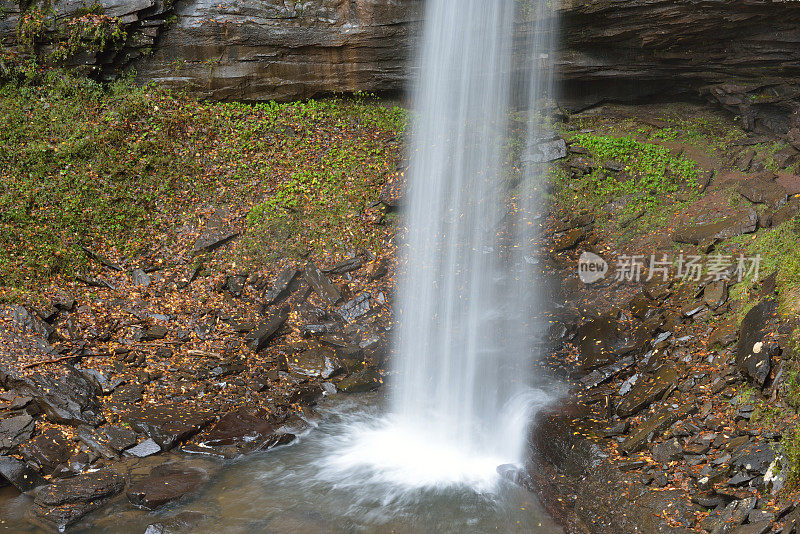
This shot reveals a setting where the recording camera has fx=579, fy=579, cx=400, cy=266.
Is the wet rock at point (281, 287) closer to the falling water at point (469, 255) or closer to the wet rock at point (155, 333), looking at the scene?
the wet rock at point (155, 333)

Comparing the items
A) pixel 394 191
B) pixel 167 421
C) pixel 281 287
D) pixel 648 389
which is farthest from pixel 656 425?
pixel 394 191

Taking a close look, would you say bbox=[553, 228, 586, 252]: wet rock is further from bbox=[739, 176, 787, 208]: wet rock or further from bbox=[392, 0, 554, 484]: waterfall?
bbox=[739, 176, 787, 208]: wet rock

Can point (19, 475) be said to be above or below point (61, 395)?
below

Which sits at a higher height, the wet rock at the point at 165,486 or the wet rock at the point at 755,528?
the wet rock at the point at 755,528

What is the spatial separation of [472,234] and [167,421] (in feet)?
21.7

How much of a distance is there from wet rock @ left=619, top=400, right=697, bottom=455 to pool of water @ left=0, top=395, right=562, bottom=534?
54.1 inches

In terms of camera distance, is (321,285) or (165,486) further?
(321,285)

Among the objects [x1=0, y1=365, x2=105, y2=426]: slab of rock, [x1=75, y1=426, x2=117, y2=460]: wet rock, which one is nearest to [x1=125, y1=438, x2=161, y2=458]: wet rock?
[x1=75, y1=426, x2=117, y2=460]: wet rock

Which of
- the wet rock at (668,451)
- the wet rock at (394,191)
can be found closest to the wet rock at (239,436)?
the wet rock at (668,451)

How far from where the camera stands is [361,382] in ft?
31.4

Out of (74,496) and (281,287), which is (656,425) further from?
(74,496)

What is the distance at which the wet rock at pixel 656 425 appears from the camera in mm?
7000

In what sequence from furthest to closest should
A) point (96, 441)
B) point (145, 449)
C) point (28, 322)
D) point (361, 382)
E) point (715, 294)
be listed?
1. point (361, 382)
2. point (28, 322)
3. point (715, 294)
4. point (145, 449)
5. point (96, 441)

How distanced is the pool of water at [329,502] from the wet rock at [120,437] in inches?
37.4
